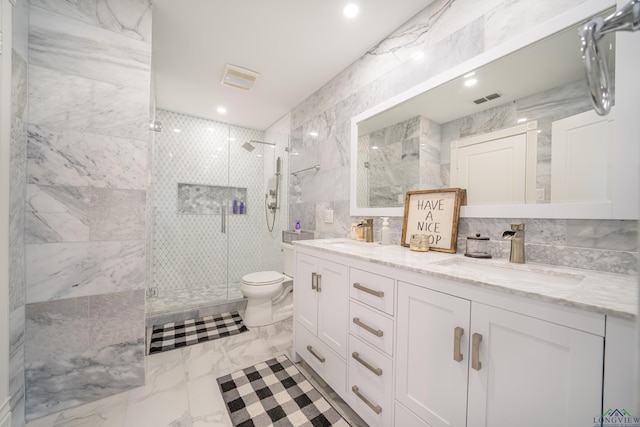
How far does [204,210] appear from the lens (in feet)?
11.4

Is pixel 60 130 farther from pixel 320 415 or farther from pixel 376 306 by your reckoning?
pixel 320 415

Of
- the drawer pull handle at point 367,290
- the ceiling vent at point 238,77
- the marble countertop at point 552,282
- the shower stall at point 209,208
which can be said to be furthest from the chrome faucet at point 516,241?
the shower stall at point 209,208

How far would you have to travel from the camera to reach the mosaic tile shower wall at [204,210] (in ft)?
10.4

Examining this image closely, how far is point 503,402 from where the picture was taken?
73 centimetres

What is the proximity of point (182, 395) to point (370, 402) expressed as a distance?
1143 mm

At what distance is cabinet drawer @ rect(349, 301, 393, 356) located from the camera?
107 cm

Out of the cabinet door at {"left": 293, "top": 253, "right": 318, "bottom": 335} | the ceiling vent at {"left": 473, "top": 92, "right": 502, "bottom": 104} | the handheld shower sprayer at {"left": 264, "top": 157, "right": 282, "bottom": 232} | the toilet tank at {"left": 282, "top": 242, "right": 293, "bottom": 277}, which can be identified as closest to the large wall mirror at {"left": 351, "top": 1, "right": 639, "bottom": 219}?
the ceiling vent at {"left": 473, "top": 92, "right": 502, "bottom": 104}

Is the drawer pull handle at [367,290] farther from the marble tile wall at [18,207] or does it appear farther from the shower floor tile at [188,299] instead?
the shower floor tile at [188,299]

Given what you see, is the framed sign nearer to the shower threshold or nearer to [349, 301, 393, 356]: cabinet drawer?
[349, 301, 393, 356]: cabinet drawer

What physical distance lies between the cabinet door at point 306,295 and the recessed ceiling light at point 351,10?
1.64 meters

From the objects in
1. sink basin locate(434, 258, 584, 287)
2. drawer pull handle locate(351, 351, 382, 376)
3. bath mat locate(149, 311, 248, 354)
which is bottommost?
bath mat locate(149, 311, 248, 354)

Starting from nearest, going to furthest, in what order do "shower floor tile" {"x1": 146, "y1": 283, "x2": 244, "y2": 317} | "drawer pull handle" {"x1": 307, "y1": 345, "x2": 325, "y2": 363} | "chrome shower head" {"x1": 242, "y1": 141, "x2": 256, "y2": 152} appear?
"drawer pull handle" {"x1": 307, "y1": 345, "x2": 325, "y2": 363}, "shower floor tile" {"x1": 146, "y1": 283, "x2": 244, "y2": 317}, "chrome shower head" {"x1": 242, "y1": 141, "x2": 256, "y2": 152}

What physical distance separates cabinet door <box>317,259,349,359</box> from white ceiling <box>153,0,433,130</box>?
165 cm

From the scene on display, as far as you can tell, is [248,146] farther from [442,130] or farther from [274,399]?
[274,399]
